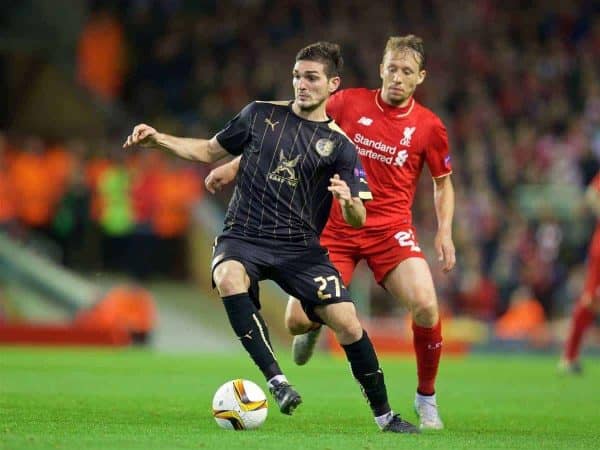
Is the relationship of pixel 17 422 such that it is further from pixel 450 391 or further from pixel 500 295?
pixel 500 295

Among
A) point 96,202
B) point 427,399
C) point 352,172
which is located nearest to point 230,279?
point 352,172

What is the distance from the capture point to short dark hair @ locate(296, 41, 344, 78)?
8430 mm

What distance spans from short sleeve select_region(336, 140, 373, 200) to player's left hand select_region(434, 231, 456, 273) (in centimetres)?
114

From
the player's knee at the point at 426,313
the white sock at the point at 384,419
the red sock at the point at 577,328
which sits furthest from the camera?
the red sock at the point at 577,328

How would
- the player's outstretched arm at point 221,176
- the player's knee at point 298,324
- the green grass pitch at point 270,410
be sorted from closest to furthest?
the green grass pitch at point 270,410 < the player's outstretched arm at point 221,176 < the player's knee at point 298,324

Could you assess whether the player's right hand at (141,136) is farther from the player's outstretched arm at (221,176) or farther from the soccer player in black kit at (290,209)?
the player's outstretched arm at (221,176)

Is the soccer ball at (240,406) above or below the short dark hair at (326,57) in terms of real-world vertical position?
below

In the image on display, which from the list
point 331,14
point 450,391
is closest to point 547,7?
point 331,14

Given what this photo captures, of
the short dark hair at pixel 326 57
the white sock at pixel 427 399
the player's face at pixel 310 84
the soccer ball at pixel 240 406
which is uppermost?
the short dark hair at pixel 326 57

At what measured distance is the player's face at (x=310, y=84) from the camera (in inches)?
331

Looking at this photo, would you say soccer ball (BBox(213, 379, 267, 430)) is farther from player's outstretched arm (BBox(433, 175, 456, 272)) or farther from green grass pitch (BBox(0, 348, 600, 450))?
player's outstretched arm (BBox(433, 175, 456, 272))

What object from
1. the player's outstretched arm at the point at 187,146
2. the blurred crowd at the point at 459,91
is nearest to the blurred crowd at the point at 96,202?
the blurred crowd at the point at 459,91

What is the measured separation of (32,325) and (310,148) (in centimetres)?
1300

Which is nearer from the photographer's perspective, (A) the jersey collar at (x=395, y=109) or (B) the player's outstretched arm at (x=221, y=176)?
(B) the player's outstretched arm at (x=221, y=176)
